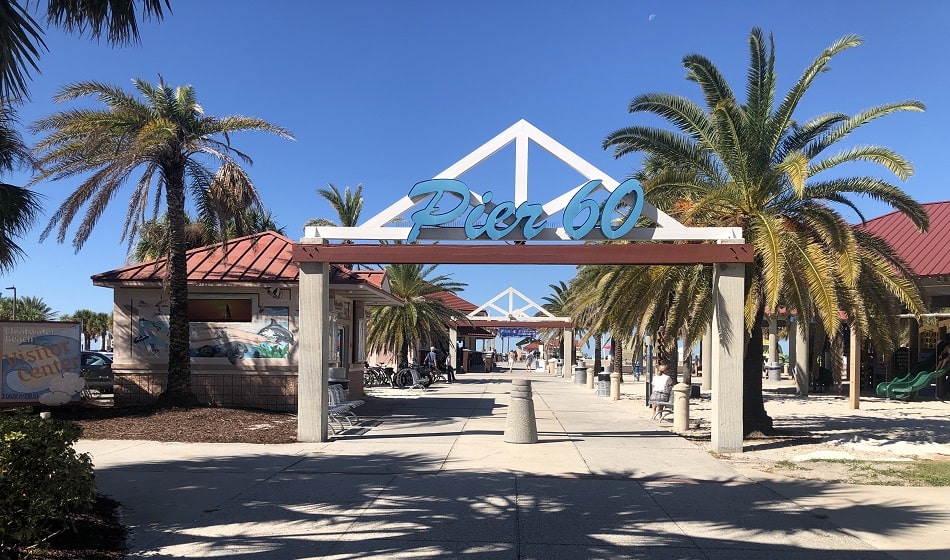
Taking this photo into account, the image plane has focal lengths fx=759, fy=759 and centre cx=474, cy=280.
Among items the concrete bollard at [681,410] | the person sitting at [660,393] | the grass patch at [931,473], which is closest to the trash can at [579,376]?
the person sitting at [660,393]

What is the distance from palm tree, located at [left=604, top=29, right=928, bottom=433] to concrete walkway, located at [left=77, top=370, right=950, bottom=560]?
3.60 meters

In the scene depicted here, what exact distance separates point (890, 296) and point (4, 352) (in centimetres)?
1858

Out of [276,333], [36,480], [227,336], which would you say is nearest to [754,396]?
[276,333]

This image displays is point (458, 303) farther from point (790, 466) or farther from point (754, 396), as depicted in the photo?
point (790, 466)

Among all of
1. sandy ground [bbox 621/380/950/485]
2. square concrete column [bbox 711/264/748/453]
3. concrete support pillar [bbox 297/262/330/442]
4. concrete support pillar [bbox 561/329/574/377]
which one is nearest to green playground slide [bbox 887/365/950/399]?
sandy ground [bbox 621/380/950/485]

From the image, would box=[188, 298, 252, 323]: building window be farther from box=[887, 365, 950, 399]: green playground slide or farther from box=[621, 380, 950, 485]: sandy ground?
box=[887, 365, 950, 399]: green playground slide

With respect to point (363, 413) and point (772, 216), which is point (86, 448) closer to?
point (363, 413)

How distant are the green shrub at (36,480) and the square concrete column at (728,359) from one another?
10.1 m

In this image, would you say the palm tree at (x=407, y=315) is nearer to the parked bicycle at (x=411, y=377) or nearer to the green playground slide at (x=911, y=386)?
Result: the parked bicycle at (x=411, y=377)

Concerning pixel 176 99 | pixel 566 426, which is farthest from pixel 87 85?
pixel 566 426

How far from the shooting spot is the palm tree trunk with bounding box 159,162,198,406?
54.1ft

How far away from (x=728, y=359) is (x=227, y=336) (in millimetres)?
11223

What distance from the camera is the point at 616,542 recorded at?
7.21 m

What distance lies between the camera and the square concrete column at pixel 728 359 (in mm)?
13273
